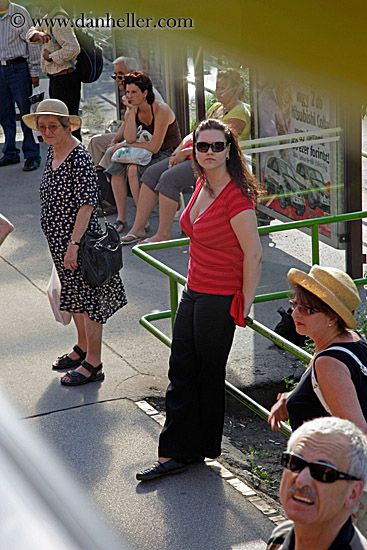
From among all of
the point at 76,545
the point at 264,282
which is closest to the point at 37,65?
the point at 264,282

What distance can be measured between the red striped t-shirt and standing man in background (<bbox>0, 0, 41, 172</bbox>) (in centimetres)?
557

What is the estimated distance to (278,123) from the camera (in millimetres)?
6625

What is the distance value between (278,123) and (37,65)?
3.65 meters

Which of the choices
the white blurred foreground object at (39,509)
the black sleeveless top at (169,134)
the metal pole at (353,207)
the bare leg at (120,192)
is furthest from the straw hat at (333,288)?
the bare leg at (120,192)

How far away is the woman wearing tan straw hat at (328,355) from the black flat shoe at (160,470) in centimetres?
110

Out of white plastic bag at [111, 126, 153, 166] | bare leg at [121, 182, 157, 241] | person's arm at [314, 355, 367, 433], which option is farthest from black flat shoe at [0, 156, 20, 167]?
person's arm at [314, 355, 367, 433]

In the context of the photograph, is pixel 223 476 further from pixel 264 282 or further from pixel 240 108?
pixel 240 108

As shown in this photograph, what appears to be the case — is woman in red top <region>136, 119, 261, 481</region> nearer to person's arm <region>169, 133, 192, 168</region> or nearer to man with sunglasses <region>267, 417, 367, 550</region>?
man with sunglasses <region>267, 417, 367, 550</region>

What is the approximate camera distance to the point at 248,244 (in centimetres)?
346

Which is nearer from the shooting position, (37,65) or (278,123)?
(278,123)

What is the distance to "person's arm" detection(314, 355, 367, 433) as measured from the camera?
91.8 inches

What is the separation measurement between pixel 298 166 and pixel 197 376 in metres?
3.20

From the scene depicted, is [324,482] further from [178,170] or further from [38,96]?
[38,96]

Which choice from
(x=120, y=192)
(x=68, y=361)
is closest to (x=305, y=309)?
(x=68, y=361)
